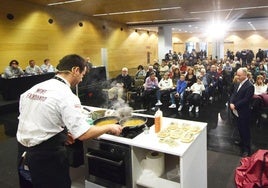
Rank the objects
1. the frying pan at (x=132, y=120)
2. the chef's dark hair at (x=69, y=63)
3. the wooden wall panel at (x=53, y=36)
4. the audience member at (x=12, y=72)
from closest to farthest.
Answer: the chef's dark hair at (x=69, y=63)
the frying pan at (x=132, y=120)
the audience member at (x=12, y=72)
the wooden wall panel at (x=53, y=36)

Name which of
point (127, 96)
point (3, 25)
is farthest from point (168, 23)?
point (3, 25)

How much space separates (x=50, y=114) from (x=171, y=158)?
1.22 m

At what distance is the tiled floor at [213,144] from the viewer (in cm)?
279

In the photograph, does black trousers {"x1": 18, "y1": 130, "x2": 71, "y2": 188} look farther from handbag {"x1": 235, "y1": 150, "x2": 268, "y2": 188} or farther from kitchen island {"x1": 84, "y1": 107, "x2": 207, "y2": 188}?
handbag {"x1": 235, "y1": 150, "x2": 268, "y2": 188}

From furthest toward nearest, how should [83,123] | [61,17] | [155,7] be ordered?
[61,17], [155,7], [83,123]

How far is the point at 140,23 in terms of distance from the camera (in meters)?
13.0

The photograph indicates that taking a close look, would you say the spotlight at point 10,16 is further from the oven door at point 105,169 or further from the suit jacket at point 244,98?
the suit jacket at point 244,98

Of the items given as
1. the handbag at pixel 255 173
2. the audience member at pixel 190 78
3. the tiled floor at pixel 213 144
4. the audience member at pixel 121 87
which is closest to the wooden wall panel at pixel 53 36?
the tiled floor at pixel 213 144

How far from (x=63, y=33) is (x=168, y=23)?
19.2 feet

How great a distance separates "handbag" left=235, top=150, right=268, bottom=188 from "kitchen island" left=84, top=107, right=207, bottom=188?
33 cm

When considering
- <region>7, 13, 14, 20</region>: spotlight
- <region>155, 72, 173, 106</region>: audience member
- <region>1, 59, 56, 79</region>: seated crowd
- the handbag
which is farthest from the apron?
<region>7, 13, 14, 20</region>: spotlight

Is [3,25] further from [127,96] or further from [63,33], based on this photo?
[127,96]

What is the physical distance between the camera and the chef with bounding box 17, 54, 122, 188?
142 centimetres

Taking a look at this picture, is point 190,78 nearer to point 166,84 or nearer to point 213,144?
point 166,84
